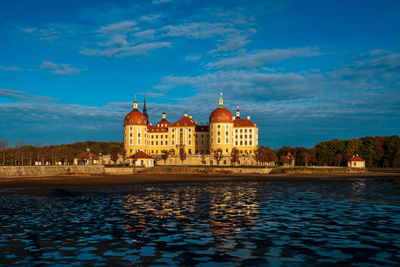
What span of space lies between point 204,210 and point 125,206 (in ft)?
18.6

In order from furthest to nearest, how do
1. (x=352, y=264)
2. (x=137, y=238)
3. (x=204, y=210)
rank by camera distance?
(x=204, y=210) → (x=137, y=238) → (x=352, y=264)

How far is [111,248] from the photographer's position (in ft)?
43.0

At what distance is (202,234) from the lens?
50.7ft

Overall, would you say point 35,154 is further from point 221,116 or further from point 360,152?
point 360,152

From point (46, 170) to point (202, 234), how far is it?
60938 millimetres

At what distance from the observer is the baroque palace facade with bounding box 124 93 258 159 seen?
11012 centimetres

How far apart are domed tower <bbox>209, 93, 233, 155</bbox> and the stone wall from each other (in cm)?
3910

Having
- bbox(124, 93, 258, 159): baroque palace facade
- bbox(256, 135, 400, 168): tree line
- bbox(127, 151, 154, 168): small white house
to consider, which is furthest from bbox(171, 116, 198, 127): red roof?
bbox(127, 151, 154, 168): small white house

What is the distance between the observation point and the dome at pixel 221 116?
110062 mm

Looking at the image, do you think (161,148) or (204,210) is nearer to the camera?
(204,210)

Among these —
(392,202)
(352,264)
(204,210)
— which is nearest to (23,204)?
(204,210)

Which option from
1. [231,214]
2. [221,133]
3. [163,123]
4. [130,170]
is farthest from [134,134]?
[231,214]

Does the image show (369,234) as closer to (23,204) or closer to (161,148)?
(23,204)

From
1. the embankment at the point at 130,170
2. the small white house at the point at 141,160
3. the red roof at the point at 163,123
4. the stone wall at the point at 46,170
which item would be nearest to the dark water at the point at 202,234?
the stone wall at the point at 46,170
